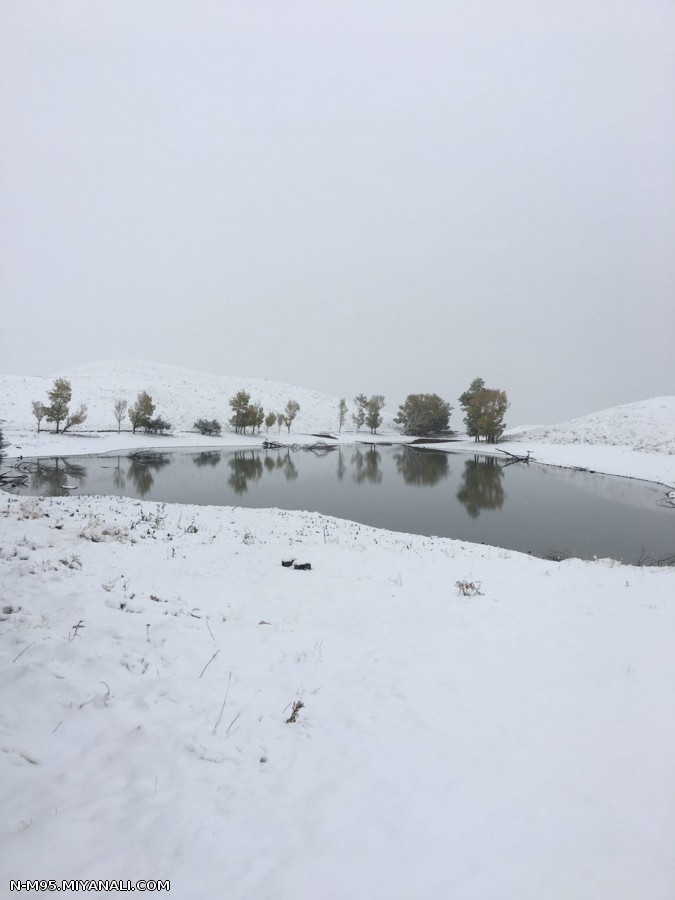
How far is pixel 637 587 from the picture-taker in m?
9.82

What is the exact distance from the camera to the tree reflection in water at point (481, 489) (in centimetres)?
2522

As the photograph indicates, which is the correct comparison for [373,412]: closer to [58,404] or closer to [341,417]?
[341,417]

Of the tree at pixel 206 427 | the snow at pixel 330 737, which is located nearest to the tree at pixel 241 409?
the tree at pixel 206 427

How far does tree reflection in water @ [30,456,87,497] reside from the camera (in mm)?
24266

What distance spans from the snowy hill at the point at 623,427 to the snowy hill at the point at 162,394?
4665 cm

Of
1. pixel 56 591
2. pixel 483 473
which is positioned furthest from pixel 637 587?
pixel 483 473

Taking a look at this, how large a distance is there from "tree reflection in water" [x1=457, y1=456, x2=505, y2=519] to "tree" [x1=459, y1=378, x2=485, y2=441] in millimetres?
36851

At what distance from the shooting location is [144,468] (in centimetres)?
3647

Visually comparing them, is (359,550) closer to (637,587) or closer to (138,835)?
(637,587)

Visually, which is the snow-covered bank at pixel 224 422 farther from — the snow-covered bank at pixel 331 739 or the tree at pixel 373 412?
the snow-covered bank at pixel 331 739

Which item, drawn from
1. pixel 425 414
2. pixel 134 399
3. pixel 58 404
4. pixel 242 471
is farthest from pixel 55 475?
pixel 425 414

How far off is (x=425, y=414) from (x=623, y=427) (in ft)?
140

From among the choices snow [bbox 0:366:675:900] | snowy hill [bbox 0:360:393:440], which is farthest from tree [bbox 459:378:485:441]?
snow [bbox 0:366:675:900]

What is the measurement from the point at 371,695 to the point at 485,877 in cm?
255
